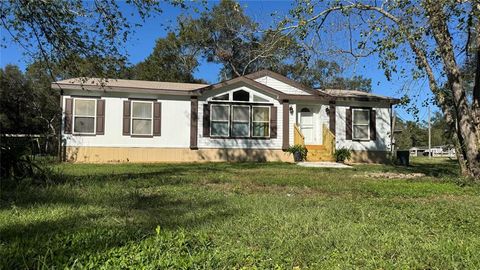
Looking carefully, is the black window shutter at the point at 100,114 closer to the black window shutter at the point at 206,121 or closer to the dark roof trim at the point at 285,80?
the black window shutter at the point at 206,121

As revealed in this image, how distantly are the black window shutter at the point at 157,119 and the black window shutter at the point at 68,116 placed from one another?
323 centimetres

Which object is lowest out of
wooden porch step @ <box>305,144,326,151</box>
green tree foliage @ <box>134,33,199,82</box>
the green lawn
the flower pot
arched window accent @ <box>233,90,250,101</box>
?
the green lawn

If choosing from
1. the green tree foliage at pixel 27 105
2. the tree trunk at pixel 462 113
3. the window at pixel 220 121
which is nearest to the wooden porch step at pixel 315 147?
the window at pixel 220 121

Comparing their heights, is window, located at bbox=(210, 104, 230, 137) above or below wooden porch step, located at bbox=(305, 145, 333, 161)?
above

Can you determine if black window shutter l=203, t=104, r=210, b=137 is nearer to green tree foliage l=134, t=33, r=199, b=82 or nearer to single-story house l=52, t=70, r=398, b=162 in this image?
single-story house l=52, t=70, r=398, b=162

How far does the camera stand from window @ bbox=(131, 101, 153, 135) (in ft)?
58.0

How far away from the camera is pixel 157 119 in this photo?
17.8m

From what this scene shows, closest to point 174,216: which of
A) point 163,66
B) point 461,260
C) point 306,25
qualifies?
point 461,260

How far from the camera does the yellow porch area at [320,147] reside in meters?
18.4

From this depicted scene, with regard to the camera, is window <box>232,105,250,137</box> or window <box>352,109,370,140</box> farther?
window <box>352,109,370,140</box>

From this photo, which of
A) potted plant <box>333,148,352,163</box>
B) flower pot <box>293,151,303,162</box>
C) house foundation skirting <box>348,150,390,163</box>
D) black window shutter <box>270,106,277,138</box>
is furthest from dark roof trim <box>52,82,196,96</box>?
house foundation skirting <box>348,150,390,163</box>

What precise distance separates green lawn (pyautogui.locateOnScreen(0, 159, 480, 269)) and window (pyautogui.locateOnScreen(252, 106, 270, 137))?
1060cm

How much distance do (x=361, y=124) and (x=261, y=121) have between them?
15.7 feet

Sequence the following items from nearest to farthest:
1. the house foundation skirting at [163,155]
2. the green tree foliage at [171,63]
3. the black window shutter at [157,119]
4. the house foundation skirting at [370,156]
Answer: the house foundation skirting at [163,155], the black window shutter at [157,119], the house foundation skirting at [370,156], the green tree foliage at [171,63]
